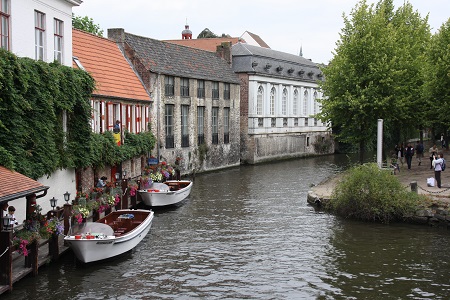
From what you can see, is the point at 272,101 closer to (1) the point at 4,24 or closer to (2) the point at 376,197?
(2) the point at 376,197

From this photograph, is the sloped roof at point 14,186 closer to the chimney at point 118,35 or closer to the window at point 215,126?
the chimney at point 118,35

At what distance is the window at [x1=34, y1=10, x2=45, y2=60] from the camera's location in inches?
754

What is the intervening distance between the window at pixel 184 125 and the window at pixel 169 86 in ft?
5.60

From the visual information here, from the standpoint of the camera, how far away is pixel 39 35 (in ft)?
63.8

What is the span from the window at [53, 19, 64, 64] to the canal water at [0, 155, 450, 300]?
23.5 ft

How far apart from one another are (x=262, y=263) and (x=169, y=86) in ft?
72.0

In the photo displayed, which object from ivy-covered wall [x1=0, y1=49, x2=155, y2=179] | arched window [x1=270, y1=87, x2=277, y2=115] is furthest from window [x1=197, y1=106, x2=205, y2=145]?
ivy-covered wall [x1=0, y1=49, x2=155, y2=179]

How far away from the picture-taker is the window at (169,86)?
118 feet

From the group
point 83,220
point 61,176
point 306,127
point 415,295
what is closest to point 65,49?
point 61,176

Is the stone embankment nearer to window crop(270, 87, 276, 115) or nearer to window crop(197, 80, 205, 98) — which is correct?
window crop(197, 80, 205, 98)

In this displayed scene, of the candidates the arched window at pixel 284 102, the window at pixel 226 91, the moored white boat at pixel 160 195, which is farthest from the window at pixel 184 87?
the arched window at pixel 284 102

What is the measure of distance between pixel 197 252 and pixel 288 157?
119ft

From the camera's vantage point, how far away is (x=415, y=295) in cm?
1345

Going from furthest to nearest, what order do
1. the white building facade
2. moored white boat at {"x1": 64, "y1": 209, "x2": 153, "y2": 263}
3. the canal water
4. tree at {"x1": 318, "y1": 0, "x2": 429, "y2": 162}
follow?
tree at {"x1": 318, "y1": 0, "x2": 429, "y2": 162} → the white building facade → moored white boat at {"x1": 64, "y1": 209, "x2": 153, "y2": 263} → the canal water
